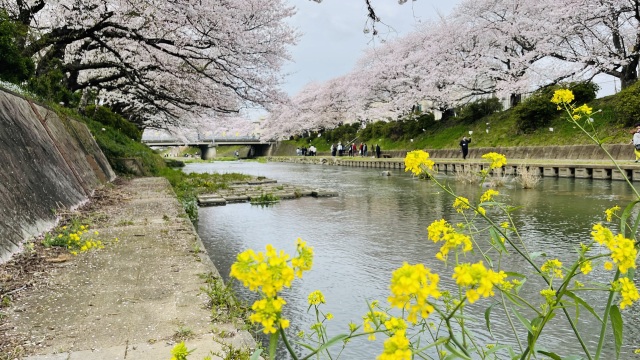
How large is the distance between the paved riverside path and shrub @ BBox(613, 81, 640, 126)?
18.3 metres

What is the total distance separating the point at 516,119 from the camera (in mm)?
23719

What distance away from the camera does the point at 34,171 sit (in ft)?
16.0

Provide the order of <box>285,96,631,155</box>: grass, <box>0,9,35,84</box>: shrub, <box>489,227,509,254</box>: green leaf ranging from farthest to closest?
1. <box>285,96,631,155</box>: grass
2. <box>0,9,35,84</box>: shrub
3. <box>489,227,509,254</box>: green leaf

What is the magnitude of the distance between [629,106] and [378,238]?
50.1ft

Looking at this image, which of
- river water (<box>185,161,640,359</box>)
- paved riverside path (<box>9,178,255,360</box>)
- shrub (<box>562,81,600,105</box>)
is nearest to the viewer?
paved riverside path (<box>9,178,255,360</box>)

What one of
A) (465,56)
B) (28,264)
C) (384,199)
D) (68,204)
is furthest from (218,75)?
(465,56)

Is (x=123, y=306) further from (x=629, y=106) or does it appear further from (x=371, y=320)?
(x=629, y=106)

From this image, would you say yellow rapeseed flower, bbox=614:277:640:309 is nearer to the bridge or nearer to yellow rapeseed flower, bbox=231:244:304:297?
yellow rapeseed flower, bbox=231:244:304:297

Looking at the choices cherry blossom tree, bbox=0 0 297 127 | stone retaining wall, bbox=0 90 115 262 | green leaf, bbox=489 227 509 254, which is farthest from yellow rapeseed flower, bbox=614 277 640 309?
cherry blossom tree, bbox=0 0 297 127

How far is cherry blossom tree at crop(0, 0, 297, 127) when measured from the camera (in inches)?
364

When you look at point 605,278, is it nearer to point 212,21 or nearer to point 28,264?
point 28,264

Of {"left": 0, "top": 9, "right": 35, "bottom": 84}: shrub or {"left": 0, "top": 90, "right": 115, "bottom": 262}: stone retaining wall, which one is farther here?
{"left": 0, "top": 9, "right": 35, "bottom": 84}: shrub

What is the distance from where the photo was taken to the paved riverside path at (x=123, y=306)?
6.95 ft

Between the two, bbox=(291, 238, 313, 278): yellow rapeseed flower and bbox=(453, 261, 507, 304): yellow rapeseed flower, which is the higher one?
bbox=(291, 238, 313, 278): yellow rapeseed flower
